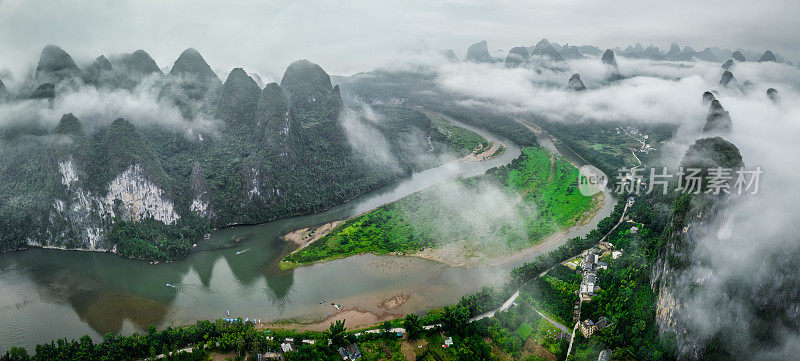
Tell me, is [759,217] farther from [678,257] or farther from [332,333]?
[332,333]

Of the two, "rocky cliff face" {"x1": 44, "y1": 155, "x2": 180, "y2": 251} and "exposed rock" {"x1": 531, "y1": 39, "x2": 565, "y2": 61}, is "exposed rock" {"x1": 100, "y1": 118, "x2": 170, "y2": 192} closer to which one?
"rocky cliff face" {"x1": 44, "y1": 155, "x2": 180, "y2": 251}

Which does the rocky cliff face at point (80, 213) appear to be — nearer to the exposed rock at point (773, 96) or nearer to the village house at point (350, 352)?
the village house at point (350, 352)

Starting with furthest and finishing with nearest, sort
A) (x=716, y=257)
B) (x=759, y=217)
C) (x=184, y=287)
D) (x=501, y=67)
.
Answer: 1. (x=501, y=67)
2. (x=184, y=287)
3. (x=716, y=257)
4. (x=759, y=217)

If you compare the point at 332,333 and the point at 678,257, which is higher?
the point at 678,257

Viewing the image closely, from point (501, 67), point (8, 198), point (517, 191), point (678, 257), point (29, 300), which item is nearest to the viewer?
point (678, 257)

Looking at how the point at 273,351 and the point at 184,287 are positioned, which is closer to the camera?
the point at 273,351

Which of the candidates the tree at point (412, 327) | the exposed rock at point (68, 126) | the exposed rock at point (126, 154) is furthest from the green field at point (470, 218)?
the exposed rock at point (68, 126)

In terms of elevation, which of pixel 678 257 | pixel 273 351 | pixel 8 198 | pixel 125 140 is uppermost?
pixel 125 140

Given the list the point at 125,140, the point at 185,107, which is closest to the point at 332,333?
the point at 125,140
